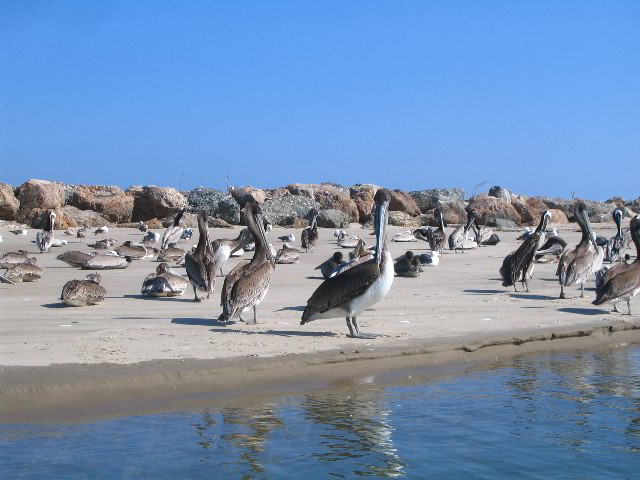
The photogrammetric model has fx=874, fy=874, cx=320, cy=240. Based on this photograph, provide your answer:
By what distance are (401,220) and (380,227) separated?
20686mm

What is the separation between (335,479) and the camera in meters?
5.09

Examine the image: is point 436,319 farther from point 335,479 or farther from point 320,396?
point 335,479

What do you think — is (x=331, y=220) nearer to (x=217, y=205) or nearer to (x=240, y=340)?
(x=217, y=205)

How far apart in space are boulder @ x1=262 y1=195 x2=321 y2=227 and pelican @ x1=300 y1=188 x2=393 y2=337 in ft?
61.4

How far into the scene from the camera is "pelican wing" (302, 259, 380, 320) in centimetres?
789

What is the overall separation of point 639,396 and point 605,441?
1.34 metres

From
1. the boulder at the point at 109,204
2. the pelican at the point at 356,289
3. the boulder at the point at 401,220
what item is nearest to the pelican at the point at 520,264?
the pelican at the point at 356,289

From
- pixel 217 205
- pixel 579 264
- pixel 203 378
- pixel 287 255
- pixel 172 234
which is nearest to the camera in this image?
pixel 203 378

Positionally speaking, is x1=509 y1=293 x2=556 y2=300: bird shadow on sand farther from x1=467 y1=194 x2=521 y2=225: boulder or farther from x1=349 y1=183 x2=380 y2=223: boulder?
x1=467 y1=194 x2=521 y2=225: boulder

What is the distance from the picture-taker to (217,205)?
90.3 feet

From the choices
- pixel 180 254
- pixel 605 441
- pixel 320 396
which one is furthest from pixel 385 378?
pixel 180 254

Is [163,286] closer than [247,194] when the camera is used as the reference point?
Yes

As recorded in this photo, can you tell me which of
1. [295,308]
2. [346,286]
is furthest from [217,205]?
[346,286]

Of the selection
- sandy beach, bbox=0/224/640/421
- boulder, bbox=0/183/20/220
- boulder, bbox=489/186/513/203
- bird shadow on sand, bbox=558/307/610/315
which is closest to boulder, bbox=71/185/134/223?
boulder, bbox=0/183/20/220
